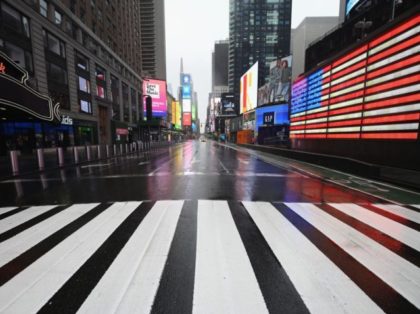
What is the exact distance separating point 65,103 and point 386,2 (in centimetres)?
4238

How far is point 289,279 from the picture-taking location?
2.73 m

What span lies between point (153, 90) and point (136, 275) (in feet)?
222

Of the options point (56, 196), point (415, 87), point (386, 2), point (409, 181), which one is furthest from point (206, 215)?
point (386, 2)

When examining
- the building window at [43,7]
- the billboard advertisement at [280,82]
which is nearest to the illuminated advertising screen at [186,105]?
the billboard advertisement at [280,82]

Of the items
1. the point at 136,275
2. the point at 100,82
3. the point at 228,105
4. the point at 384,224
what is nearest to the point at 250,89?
the point at 100,82

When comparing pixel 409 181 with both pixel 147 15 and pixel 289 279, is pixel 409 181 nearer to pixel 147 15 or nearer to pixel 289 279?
pixel 289 279

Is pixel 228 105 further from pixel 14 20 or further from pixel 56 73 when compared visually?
pixel 14 20

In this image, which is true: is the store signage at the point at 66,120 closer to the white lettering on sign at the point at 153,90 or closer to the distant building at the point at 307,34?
the white lettering on sign at the point at 153,90

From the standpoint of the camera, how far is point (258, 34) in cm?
11919

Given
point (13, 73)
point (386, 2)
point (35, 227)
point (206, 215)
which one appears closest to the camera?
point (35, 227)

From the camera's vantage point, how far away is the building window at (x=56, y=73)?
80.6ft

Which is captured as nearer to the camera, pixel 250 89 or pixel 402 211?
pixel 402 211

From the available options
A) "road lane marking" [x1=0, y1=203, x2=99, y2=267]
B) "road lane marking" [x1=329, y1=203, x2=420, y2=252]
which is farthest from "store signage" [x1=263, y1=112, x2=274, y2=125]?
"road lane marking" [x1=0, y1=203, x2=99, y2=267]

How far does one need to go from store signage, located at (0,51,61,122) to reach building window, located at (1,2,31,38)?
40.8ft
